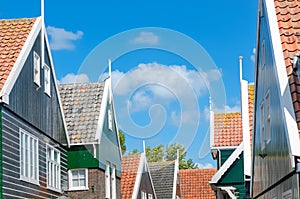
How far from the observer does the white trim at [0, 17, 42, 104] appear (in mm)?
15797

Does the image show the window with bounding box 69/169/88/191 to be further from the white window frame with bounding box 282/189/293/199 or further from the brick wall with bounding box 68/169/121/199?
the white window frame with bounding box 282/189/293/199

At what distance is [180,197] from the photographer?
42.0 metres

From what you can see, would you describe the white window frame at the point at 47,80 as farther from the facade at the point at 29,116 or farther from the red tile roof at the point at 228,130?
the red tile roof at the point at 228,130

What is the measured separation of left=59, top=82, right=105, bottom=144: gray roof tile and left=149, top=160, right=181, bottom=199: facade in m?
15.2

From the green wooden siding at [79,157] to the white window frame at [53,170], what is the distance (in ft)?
6.19

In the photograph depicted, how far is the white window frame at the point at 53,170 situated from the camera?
2019cm

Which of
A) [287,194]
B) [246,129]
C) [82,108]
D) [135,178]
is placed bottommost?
[287,194]

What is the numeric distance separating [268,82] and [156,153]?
24.9 metres

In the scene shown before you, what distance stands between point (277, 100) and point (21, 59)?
24.3 ft

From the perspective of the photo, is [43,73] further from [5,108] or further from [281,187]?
[281,187]

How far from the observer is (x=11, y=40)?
1806 centimetres

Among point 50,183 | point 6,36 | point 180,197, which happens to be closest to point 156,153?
point 180,197

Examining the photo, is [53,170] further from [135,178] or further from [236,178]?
[135,178]

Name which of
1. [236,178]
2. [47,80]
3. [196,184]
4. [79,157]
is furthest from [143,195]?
[47,80]
